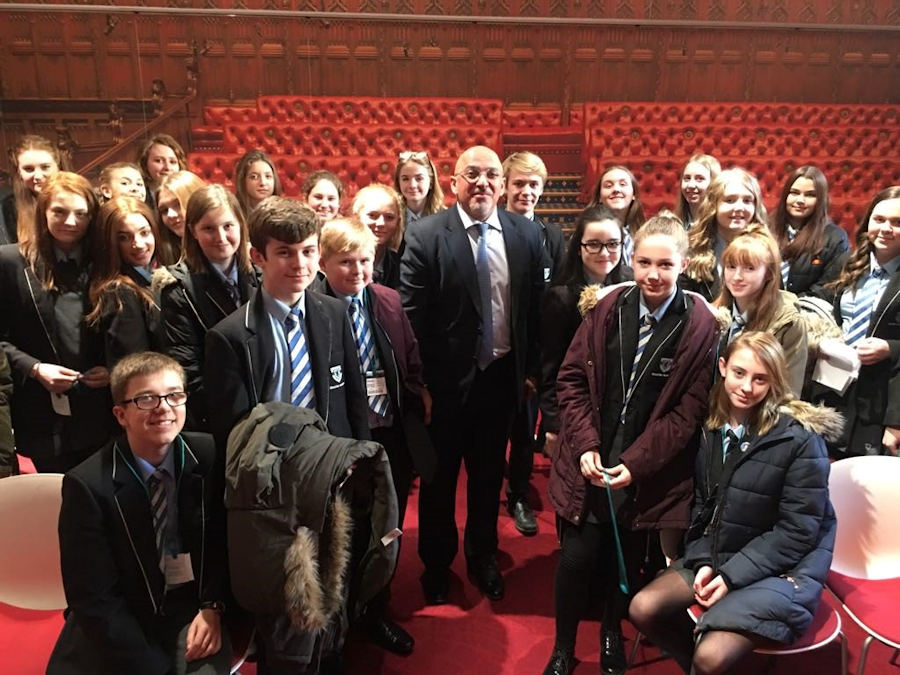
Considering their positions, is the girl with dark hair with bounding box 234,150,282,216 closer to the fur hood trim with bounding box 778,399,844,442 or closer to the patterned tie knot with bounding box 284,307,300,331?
the patterned tie knot with bounding box 284,307,300,331

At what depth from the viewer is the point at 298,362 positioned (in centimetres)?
202

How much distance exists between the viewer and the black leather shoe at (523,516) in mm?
3373

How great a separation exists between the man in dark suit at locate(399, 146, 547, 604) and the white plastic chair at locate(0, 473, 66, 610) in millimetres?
1367

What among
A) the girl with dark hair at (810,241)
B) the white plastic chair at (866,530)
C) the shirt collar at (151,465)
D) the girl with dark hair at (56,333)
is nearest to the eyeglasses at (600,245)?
the white plastic chair at (866,530)

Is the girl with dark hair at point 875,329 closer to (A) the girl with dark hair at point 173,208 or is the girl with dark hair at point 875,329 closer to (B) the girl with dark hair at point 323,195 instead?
(B) the girl with dark hair at point 323,195

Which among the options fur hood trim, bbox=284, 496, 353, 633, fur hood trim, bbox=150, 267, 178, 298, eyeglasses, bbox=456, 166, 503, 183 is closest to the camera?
fur hood trim, bbox=284, 496, 353, 633

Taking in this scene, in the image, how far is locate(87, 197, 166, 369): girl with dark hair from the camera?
242cm

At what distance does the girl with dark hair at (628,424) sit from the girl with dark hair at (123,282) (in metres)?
1.59

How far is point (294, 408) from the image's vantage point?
1.83 meters

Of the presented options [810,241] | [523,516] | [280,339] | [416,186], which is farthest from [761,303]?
[416,186]

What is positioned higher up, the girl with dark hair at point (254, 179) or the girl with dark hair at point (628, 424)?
the girl with dark hair at point (254, 179)

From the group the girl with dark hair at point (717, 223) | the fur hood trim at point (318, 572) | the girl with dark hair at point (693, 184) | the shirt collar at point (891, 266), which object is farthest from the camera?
the girl with dark hair at point (693, 184)

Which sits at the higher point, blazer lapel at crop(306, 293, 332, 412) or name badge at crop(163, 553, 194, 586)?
blazer lapel at crop(306, 293, 332, 412)

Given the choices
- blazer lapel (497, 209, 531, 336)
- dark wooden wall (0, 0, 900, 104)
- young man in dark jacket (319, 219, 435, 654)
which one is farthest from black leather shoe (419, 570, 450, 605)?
dark wooden wall (0, 0, 900, 104)
